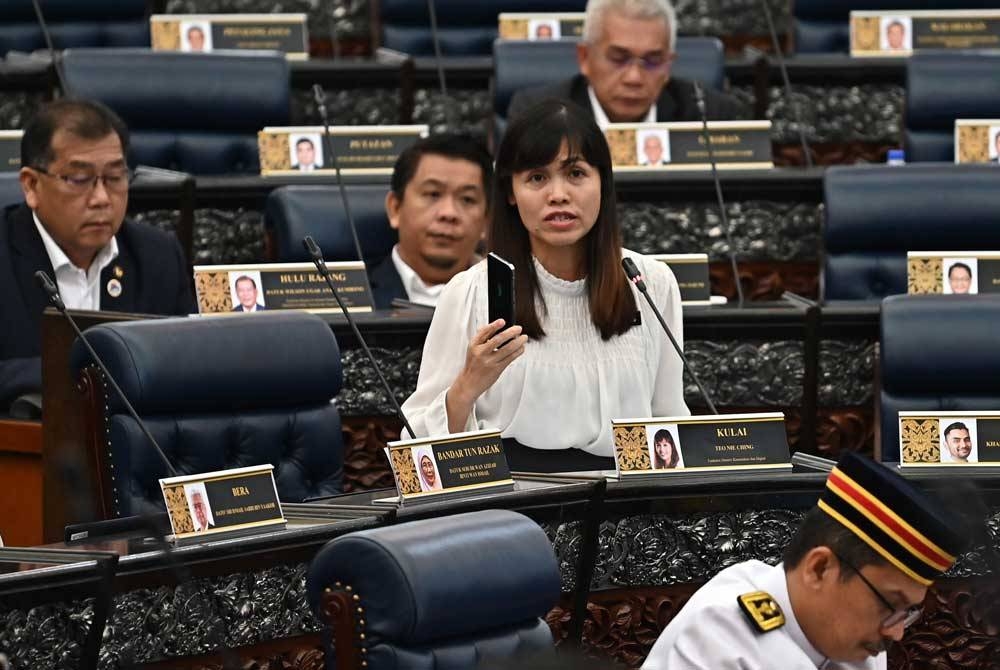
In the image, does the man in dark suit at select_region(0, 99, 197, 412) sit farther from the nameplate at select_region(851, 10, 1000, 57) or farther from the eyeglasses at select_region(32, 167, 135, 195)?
the nameplate at select_region(851, 10, 1000, 57)

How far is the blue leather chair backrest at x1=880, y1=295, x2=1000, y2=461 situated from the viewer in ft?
14.6

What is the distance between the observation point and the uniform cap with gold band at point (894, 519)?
2418mm

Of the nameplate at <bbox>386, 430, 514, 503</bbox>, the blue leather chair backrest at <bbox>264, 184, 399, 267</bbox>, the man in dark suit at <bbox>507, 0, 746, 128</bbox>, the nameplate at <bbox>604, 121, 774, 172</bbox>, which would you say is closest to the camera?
the nameplate at <bbox>386, 430, 514, 503</bbox>

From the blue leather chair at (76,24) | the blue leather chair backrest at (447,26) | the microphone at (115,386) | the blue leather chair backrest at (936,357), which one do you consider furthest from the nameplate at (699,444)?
the blue leather chair at (76,24)

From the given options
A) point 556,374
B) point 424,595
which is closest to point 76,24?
point 556,374

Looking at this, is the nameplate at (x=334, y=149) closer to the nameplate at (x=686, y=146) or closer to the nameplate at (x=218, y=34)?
the nameplate at (x=686, y=146)

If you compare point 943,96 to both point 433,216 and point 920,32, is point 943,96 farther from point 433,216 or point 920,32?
point 433,216

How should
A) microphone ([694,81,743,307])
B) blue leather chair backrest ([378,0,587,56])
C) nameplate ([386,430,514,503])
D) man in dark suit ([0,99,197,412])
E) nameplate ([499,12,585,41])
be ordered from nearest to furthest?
nameplate ([386,430,514,503])
man in dark suit ([0,99,197,412])
microphone ([694,81,743,307])
nameplate ([499,12,585,41])
blue leather chair backrest ([378,0,587,56])

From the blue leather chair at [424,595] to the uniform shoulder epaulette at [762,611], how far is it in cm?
26

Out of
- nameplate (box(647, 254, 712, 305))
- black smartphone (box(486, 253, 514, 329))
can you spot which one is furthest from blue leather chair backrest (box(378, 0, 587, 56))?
black smartphone (box(486, 253, 514, 329))

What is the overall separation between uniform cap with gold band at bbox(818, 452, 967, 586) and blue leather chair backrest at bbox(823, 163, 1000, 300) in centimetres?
316

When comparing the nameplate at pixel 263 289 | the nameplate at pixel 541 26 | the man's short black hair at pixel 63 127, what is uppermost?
the man's short black hair at pixel 63 127

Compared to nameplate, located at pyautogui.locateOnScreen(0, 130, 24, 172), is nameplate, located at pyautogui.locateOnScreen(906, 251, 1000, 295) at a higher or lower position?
lower

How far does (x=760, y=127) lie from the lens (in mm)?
6141
